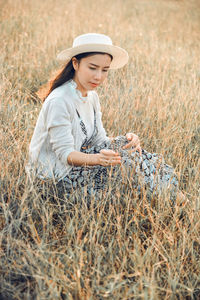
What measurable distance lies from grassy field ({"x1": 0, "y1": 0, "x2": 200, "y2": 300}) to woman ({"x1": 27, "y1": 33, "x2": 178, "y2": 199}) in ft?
0.39

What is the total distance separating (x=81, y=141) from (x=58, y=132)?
245 mm

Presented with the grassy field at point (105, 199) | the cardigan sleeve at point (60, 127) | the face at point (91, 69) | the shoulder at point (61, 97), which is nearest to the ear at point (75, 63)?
the face at point (91, 69)

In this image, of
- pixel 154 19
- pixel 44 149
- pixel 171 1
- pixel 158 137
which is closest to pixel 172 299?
pixel 44 149

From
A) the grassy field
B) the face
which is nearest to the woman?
the face

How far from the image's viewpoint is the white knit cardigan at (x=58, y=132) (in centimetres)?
171

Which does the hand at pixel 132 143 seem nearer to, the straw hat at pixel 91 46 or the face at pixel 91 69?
the face at pixel 91 69

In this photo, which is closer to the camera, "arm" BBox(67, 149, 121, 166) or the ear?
"arm" BBox(67, 149, 121, 166)

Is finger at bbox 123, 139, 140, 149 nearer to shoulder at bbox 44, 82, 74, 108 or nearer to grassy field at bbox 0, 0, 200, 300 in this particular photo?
grassy field at bbox 0, 0, 200, 300

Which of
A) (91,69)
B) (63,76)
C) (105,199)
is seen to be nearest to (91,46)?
(91,69)

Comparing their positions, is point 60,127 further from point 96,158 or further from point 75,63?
point 75,63

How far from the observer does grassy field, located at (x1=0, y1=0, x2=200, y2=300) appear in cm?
125

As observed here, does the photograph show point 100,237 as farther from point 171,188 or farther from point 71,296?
point 171,188

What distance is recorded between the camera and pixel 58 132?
5.61 ft

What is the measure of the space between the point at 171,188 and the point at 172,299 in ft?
2.19
